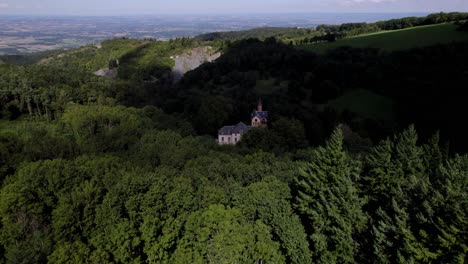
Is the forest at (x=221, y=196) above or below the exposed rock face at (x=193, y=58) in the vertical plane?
above

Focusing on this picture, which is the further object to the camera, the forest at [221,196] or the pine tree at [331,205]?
the pine tree at [331,205]

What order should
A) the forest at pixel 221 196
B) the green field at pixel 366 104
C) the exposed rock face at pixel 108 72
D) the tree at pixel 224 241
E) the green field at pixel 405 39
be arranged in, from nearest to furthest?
the forest at pixel 221 196, the tree at pixel 224 241, the green field at pixel 366 104, the green field at pixel 405 39, the exposed rock face at pixel 108 72

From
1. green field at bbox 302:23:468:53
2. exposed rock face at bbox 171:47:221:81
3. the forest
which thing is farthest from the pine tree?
exposed rock face at bbox 171:47:221:81

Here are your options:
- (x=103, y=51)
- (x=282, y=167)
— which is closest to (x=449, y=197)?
(x=282, y=167)

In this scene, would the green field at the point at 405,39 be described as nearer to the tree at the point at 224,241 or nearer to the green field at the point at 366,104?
A: the green field at the point at 366,104

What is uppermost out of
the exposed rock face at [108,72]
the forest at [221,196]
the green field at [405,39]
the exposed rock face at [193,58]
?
the green field at [405,39]

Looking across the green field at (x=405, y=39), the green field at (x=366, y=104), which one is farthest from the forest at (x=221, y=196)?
the green field at (x=405, y=39)

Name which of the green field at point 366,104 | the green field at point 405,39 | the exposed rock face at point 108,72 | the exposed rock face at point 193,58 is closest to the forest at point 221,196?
the green field at point 366,104

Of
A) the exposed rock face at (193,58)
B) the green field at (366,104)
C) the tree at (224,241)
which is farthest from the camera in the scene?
the exposed rock face at (193,58)
